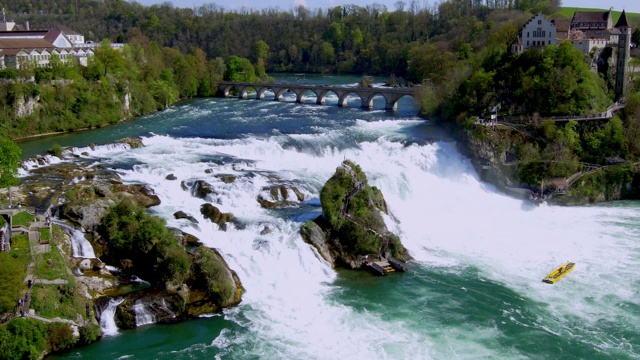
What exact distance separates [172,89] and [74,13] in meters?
89.9

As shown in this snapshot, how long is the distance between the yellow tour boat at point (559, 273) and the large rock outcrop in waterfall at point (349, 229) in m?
6.53

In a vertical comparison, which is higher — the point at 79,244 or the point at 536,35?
the point at 536,35

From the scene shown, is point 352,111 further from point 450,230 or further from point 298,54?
point 298,54

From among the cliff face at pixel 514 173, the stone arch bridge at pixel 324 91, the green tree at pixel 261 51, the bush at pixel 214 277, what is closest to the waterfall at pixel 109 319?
the bush at pixel 214 277

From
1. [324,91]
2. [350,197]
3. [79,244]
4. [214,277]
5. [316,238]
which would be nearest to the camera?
[214,277]

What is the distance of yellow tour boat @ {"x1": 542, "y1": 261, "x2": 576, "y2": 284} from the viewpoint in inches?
1138

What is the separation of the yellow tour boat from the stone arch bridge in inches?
1473

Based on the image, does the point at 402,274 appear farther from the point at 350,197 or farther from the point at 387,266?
the point at 350,197

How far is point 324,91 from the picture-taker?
7538 centimetres

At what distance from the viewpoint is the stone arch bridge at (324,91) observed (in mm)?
68562

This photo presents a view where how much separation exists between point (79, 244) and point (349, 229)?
1233 centimetres

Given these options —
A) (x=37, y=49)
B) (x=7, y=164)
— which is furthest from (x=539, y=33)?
(x=37, y=49)

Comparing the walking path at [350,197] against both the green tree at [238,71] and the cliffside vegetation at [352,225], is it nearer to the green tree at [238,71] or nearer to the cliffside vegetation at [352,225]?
the cliffside vegetation at [352,225]

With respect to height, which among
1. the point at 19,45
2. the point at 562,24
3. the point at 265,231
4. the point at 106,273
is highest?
the point at 562,24
